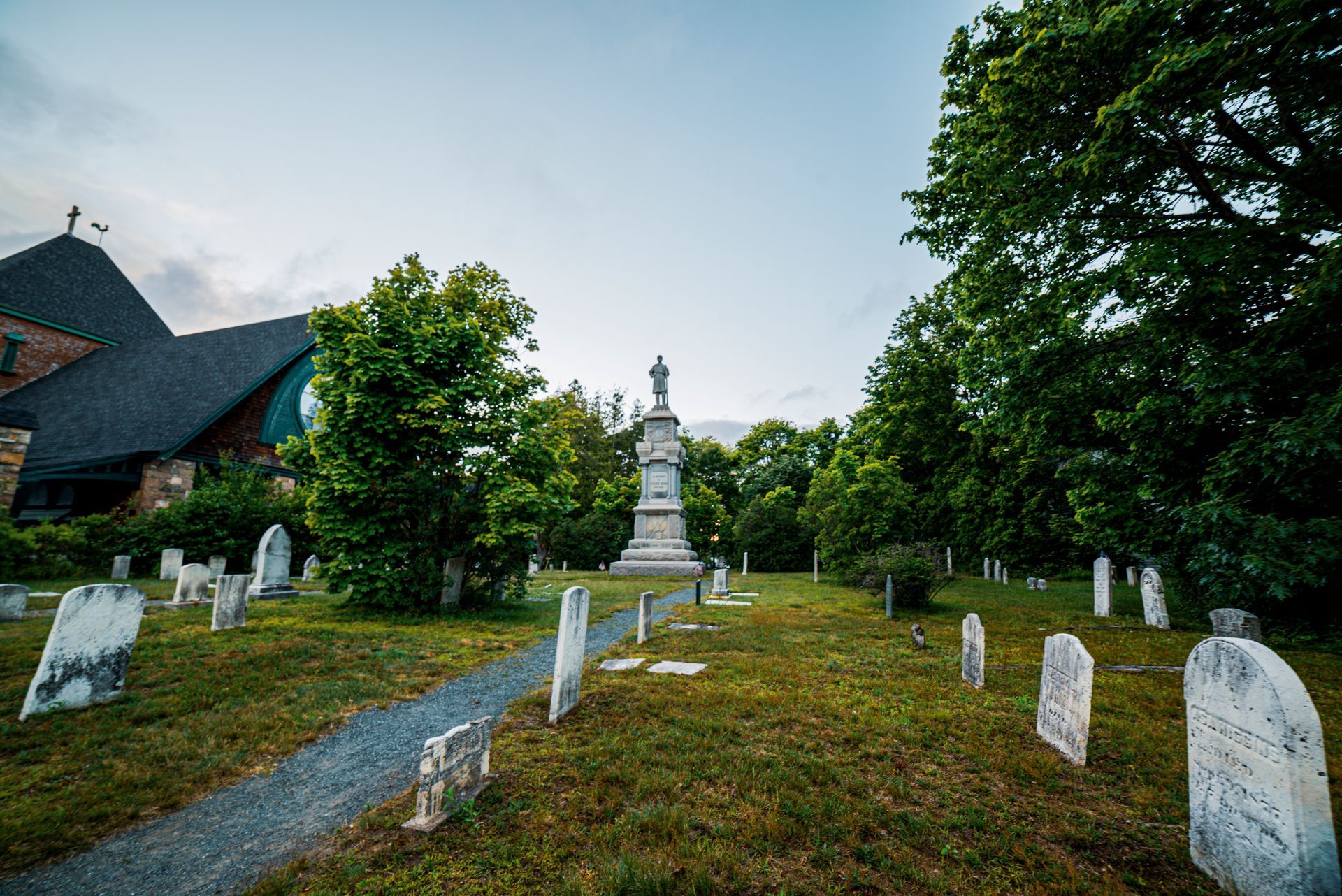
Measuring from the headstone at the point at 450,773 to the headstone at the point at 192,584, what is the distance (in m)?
10.9

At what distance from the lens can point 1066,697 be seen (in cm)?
480

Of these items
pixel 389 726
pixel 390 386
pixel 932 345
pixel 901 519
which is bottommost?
pixel 389 726

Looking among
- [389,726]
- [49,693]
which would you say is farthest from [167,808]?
[49,693]

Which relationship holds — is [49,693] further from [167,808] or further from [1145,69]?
[1145,69]

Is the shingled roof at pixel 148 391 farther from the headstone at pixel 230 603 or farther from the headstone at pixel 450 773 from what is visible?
the headstone at pixel 450 773

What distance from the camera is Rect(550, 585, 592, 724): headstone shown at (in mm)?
5383

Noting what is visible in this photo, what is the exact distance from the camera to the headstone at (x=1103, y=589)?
12945mm

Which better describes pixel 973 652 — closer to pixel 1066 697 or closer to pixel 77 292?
pixel 1066 697

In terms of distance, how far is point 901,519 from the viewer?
20500 mm

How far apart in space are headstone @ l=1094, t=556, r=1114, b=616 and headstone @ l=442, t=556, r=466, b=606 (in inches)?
606

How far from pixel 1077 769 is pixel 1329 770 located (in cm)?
210

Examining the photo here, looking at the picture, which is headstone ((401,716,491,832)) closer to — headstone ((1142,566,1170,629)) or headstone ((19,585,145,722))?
headstone ((19,585,145,722))

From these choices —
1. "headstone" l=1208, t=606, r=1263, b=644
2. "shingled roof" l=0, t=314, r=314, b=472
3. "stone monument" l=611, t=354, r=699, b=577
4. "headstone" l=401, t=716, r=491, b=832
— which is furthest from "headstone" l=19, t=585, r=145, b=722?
"stone monument" l=611, t=354, r=699, b=577

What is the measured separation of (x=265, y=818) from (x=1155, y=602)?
15.6 m
